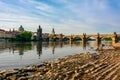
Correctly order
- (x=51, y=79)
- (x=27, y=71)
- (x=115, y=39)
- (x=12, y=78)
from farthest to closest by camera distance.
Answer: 1. (x=115, y=39)
2. (x=27, y=71)
3. (x=12, y=78)
4. (x=51, y=79)

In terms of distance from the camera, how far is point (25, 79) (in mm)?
21719

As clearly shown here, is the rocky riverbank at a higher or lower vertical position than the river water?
higher

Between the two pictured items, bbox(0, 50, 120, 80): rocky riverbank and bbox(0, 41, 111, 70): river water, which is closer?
bbox(0, 50, 120, 80): rocky riverbank

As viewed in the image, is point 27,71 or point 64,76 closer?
point 64,76

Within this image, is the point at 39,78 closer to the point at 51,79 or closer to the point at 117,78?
the point at 51,79

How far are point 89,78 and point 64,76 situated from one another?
2.55 meters

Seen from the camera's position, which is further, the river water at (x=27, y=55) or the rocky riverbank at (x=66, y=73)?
the river water at (x=27, y=55)

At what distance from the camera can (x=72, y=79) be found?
2097 centimetres

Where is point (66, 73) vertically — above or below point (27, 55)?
above

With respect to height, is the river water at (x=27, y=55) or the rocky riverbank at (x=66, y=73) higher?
the rocky riverbank at (x=66, y=73)

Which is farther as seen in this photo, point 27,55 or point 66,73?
point 27,55

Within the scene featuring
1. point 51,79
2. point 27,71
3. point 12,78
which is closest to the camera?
point 51,79

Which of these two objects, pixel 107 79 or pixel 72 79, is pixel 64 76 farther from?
pixel 107 79

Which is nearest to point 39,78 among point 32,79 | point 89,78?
point 32,79
